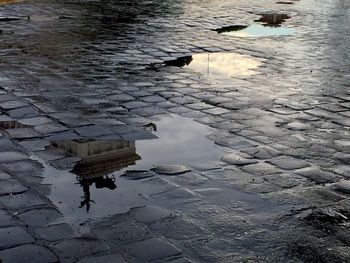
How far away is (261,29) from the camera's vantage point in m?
16.0

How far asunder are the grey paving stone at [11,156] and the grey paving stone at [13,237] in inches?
59.6

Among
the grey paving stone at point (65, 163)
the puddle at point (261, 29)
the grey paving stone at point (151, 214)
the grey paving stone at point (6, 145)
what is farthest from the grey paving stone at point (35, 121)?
the puddle at point (261, 29)

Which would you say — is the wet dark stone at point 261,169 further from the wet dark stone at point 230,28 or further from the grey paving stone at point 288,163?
the wet dark stone at point 230,28

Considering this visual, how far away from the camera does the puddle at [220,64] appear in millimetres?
10359

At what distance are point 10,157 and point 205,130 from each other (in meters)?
2.46

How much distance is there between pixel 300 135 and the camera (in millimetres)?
6992

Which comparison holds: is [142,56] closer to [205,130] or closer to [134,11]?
[205,130]

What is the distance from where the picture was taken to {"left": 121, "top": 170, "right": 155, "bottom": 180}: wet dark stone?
5.54 meters

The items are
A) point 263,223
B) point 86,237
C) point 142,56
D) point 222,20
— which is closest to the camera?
point 86,237

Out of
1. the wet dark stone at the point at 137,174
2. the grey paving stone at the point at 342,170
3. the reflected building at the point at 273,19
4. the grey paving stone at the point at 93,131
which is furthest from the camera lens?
→ the reflected building at the point at 273,19

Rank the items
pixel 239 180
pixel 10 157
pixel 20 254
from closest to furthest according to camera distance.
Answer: pixel 20 254
pixel 239 180
pixel 10 157

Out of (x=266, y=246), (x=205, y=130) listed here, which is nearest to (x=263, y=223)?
(x=266, y=246)

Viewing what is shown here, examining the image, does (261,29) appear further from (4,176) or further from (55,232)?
(55,232)

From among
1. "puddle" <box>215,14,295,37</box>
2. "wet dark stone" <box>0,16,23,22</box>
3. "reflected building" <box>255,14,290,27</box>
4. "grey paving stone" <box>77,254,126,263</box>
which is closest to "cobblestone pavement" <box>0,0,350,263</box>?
"grey paving stone" <box>77,254,126,263</box>
